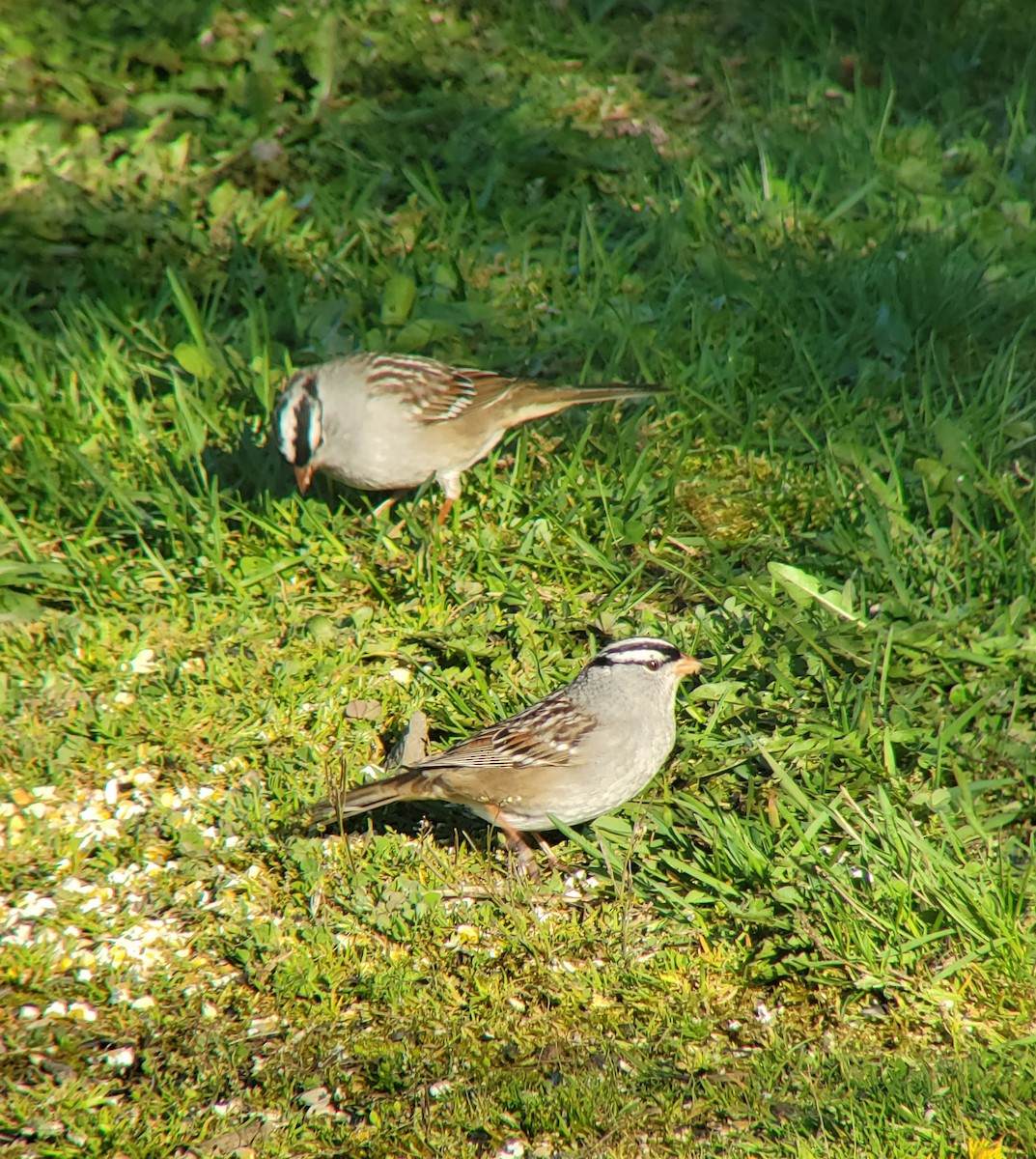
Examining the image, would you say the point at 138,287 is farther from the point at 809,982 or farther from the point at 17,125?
the point at 809,982

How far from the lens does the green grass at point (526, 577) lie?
4.00m

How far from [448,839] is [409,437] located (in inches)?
75.0

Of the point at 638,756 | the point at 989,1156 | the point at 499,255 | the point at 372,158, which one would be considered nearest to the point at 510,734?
the point at 638,756

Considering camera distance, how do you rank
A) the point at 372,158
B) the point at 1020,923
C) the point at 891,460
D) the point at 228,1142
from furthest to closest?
1. the point at 372,158
2. the point at 891,460
3. the point at 1020,923
4. the point at 228,1142

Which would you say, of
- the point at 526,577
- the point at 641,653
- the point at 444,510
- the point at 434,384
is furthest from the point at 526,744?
the point at 434,384

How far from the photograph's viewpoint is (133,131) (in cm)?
845

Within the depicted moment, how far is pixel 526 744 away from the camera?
15.1 ft

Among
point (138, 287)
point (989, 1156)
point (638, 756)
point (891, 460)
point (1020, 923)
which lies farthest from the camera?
point (138, 287)

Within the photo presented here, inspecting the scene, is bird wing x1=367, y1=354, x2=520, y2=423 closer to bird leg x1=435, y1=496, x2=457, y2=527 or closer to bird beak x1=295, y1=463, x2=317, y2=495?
bird leg x1=435, y1=496, x2=457, y2=527

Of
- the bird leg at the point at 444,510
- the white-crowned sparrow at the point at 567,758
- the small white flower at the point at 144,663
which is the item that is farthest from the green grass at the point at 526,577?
the white-crowned sparrow at the point at 567,758

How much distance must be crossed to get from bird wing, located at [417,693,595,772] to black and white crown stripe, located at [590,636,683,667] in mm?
223

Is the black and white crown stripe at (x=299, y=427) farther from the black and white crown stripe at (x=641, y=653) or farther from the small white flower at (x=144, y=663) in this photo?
the black and white crown stripe at (x=641, y=653)

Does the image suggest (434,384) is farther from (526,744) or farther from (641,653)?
(526,744)

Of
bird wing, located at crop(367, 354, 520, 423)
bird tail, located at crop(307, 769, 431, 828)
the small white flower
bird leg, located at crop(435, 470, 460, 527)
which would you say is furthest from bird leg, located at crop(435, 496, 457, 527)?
bird tail, located at crop(307, 769, 431, 828)
